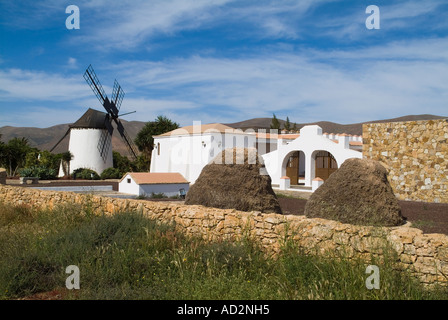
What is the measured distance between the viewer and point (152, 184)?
67.6ft

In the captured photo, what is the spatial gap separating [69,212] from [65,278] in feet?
12.3

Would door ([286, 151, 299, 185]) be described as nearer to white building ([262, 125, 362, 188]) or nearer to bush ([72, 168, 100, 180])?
white building ([262, 125, 362, 188])

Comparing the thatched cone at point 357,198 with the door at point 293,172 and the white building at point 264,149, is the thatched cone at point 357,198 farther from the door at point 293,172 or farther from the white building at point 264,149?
the door at point 293,172

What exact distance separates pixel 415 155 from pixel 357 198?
826 cm

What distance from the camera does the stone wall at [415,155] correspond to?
51.3 ft

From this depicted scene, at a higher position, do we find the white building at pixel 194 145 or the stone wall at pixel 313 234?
the white building at pixel 194 145

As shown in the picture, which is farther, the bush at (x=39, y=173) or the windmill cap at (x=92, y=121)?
the windmill cap at (x=92, y=121)

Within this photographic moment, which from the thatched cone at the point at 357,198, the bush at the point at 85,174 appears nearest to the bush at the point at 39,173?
the bush at the point at 85,174

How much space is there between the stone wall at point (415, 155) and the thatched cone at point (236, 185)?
9048 mm

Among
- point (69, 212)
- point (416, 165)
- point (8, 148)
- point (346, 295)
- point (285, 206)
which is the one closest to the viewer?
point (346, 295)

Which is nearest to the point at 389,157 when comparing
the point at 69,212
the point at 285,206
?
the point at 285,206

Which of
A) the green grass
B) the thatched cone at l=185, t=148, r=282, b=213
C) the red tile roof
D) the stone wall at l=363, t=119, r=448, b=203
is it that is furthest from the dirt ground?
the red tile roof
